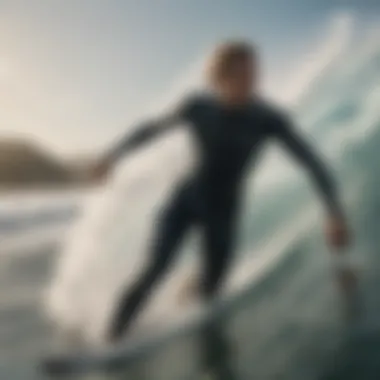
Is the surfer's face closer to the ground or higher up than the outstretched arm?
higher up

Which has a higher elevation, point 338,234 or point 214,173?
point 214,173

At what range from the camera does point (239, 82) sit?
131 centimetres

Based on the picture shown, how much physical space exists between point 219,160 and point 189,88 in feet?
0.46

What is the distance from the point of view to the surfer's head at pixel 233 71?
1309 mm

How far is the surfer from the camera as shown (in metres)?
1.28

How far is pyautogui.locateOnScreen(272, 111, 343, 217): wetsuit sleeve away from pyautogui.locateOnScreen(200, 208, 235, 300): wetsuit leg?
0.52ft

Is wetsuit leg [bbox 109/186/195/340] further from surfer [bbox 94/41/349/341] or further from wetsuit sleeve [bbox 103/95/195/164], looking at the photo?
wetsuit sleeve [bbox 103/95/195/164]

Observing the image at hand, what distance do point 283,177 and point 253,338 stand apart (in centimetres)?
28


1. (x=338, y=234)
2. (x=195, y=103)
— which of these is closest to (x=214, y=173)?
(x=195, y=103)

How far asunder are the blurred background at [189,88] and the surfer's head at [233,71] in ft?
0.07

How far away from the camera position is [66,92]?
1.33m

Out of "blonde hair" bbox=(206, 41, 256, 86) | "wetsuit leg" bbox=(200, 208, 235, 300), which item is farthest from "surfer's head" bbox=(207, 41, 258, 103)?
"wetsuit leg" bbox=(200, 208, 235, 300)

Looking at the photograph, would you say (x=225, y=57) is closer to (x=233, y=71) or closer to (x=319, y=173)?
(x=233, y=71)

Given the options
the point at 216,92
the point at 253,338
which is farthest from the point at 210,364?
the point at 216,92
